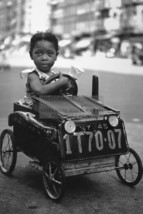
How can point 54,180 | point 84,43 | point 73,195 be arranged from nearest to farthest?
point 54,180 < point 73,195 < point 84,43

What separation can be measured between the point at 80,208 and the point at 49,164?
0.47 meters

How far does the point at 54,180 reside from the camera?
10.6 ft

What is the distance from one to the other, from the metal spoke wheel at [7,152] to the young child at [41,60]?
508 millimetres

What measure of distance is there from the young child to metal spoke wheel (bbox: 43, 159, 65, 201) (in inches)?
27.5

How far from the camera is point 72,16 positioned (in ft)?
260

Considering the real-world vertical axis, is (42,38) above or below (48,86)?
above

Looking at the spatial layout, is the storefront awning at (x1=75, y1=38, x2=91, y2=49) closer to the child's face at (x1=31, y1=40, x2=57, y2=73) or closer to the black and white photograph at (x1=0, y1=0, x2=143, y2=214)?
the black and white photograph at (x1=0, y1=0, x2=143, y2=214)

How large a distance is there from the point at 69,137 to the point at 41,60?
0.93 metres

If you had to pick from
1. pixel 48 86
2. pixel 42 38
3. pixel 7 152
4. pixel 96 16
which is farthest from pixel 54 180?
pixel 96 16

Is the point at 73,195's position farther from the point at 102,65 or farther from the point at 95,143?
the point at 102,65

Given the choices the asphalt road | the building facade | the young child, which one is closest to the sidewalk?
the building facade

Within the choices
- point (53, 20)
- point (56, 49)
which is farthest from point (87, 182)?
point (53, 20)

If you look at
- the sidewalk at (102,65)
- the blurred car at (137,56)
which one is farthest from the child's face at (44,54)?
the blurred car at (137,56)

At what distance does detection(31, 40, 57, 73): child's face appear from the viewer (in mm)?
3646
